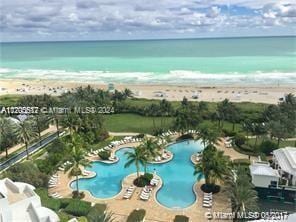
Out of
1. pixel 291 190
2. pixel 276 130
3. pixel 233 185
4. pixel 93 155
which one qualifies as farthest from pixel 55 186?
pixel 276 130

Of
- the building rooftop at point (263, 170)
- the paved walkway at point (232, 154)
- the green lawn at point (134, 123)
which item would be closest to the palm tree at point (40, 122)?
the green lawn at point (134, 123)

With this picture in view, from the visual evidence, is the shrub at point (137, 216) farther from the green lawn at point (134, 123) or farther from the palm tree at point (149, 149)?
the green lawn at point (134, 123)

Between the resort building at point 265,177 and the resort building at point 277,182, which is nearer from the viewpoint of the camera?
the resort building at point 277,182

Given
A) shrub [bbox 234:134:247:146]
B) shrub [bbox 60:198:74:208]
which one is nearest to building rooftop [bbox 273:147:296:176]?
shrub [bbox 234:134:247:146]

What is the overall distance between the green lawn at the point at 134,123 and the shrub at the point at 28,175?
12.3 meters

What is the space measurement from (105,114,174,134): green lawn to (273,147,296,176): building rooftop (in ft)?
38.8

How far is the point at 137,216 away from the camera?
55.8 feet

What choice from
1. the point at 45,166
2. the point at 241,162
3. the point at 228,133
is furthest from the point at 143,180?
the point at 228,133

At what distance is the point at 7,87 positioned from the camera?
5659cm

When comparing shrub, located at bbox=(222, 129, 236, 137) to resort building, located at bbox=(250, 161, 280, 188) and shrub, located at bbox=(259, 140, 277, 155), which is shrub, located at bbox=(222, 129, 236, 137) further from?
resort building, located at bbox=(250, 161, 280, 188)

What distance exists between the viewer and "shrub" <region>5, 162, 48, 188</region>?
62.8 feet

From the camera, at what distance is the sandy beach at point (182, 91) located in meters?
45.7

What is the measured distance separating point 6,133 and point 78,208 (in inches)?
442

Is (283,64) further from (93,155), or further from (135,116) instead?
(93,155)
